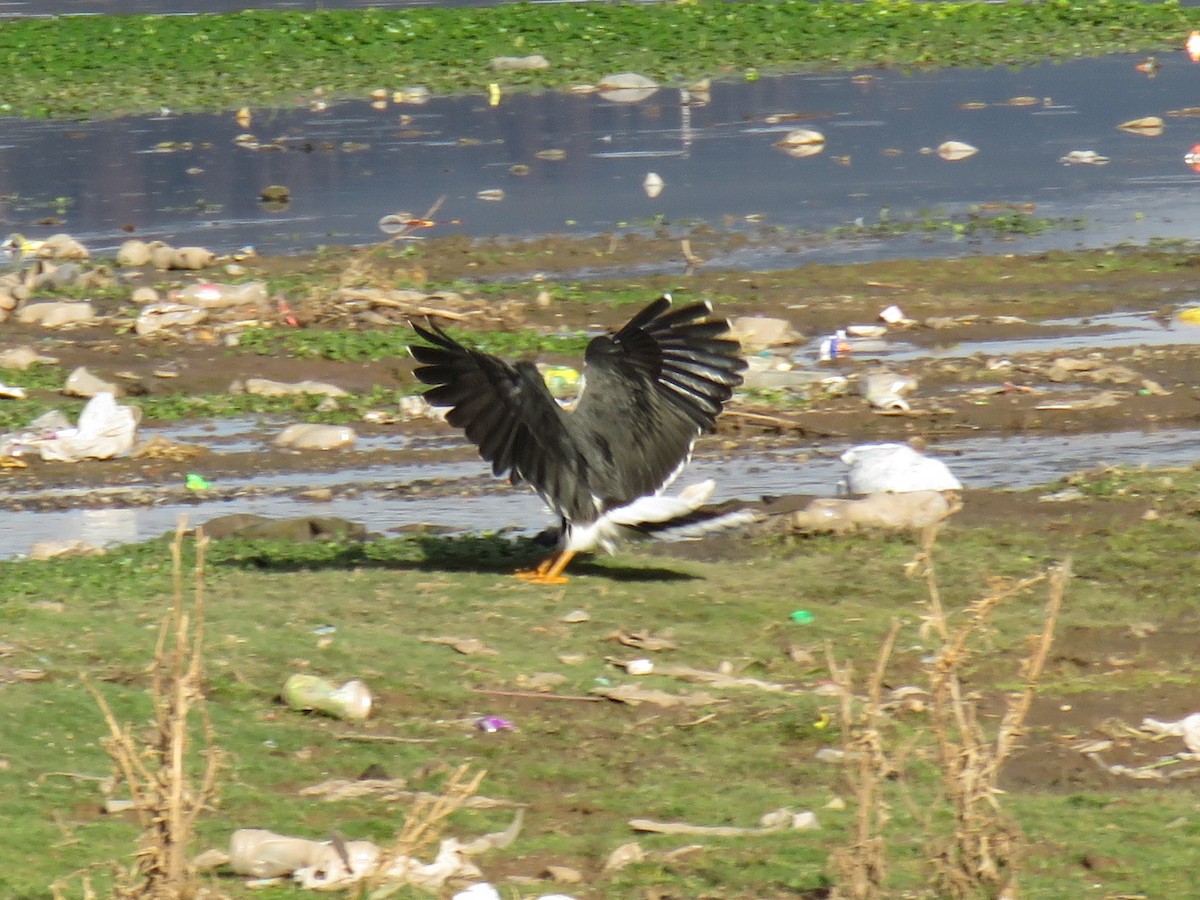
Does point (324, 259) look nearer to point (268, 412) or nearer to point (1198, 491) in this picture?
point (268, 412)

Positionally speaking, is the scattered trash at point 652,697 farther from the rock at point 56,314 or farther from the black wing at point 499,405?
the rock at point 56,314

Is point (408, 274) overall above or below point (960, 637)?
below

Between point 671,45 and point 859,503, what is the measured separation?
17657 millimetres

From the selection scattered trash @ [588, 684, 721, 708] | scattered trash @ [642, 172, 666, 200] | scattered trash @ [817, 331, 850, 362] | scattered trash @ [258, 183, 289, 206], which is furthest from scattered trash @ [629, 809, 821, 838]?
scattered trash @ [258, 183, 289, 206]

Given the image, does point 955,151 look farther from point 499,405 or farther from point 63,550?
point 499,405

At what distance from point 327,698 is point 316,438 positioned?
3.76 m

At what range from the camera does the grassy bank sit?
74.8 ft

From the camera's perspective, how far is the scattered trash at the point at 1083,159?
1666cm

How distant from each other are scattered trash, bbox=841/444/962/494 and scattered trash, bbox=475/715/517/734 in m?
2.64

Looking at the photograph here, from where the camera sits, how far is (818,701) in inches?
214

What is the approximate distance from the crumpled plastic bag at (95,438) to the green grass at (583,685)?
5.80ft

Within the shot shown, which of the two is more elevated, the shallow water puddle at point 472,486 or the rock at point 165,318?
the shallow water puddle at point 472,486

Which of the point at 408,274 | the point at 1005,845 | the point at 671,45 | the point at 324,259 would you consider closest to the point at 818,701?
the point at 1005,845

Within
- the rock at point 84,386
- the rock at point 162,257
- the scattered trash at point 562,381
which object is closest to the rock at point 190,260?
the rock at point 162,257
